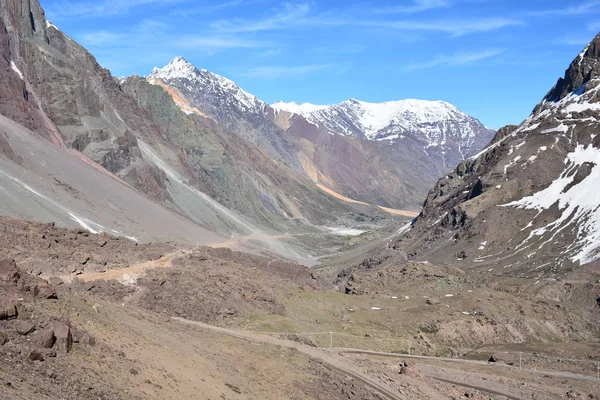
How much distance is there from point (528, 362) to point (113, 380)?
35165 mm

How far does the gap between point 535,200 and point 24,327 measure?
108694mm

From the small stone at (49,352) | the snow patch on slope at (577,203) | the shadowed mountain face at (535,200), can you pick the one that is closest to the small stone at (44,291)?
the small stone at (49,352)

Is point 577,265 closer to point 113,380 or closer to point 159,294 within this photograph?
point 159,294

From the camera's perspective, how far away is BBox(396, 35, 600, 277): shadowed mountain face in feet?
330

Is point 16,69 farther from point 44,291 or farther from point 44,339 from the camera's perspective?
point 44,339

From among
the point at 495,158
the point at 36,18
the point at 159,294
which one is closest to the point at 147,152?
the point at 36,18

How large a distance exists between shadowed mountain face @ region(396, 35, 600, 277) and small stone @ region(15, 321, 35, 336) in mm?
76979

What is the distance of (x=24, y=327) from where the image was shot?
21.9 meters

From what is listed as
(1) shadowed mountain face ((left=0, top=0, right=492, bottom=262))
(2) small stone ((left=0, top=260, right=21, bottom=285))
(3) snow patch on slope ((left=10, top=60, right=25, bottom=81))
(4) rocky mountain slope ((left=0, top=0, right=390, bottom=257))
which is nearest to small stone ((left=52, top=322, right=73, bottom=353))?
(2) small stone ((left=0, top=260, right=21, bottom=285))

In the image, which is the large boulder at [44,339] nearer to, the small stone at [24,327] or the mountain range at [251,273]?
the mountain range at [251,273]

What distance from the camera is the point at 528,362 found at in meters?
48.6

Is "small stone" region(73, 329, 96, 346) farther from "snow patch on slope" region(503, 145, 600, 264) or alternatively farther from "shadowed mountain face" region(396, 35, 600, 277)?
"snow patch on slope" region(503, 145, 600, 264)

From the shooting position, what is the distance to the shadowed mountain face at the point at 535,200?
330 feet

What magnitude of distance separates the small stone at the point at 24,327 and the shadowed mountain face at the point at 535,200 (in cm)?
7698
